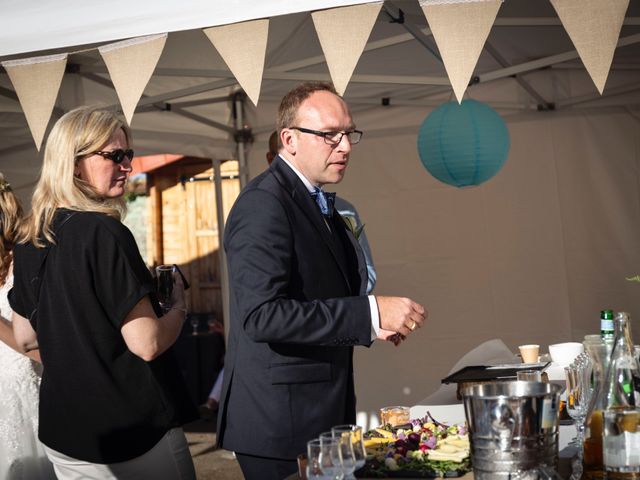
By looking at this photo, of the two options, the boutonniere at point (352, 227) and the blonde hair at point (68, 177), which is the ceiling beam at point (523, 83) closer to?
the boutonniere at point (352, 227)

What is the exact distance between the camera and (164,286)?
2.09 meters

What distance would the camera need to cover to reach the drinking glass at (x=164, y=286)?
2082mm

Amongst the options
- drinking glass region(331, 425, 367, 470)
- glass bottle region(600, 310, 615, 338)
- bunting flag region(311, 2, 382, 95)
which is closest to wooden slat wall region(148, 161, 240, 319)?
bunting flag region(311, 2, 382, 95)

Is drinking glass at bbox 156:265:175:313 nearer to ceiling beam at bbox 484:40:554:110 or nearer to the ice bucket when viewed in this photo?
the ice bucket

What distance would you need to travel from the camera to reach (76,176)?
2057mm

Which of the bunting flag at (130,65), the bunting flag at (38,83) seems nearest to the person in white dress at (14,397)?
the bunting flag at (38,83)

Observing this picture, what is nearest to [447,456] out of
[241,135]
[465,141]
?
[465,141]

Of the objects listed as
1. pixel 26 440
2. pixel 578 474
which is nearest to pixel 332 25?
pixel 578 474

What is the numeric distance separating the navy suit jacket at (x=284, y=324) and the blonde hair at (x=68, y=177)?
0.37 m

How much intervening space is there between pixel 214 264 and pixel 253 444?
289 inches

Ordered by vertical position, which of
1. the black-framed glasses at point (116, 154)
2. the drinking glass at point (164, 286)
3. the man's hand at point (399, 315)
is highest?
the black-framed glasses at point (116, 154)

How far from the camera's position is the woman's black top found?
1.90m

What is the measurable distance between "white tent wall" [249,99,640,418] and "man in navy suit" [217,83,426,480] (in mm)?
3411

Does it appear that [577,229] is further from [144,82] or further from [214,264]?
[214,264]
